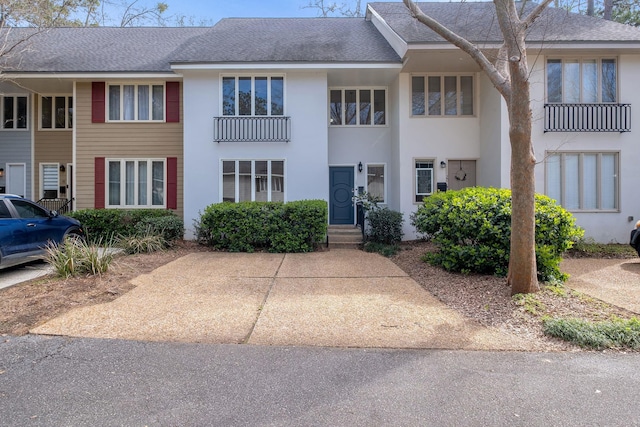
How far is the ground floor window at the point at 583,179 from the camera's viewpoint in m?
10.7

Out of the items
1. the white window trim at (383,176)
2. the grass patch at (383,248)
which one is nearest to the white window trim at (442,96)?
the white window trim at (383,176)

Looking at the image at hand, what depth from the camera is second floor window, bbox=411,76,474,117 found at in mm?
11894

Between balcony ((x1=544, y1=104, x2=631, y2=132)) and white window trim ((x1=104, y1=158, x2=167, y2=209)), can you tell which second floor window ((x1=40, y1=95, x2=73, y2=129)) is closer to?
white window trim ((x1=104, y1=158, x2=167, y2=209))

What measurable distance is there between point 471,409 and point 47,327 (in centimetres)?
467

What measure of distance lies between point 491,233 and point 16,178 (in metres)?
16.3

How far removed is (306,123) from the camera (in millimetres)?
11695

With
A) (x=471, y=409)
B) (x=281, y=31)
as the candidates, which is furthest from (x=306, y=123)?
(x=471, y=409)

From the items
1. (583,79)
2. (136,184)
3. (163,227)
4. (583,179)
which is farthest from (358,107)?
(136,184)

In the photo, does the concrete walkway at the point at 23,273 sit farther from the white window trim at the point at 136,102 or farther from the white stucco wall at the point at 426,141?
the white stucco wall at the point at 426,141

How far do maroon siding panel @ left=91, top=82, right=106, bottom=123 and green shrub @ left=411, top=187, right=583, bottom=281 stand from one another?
11.5 metres

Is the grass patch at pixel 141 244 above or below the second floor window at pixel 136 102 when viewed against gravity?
below

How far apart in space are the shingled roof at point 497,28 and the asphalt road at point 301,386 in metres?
8.50

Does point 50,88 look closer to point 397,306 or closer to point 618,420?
point 397,306

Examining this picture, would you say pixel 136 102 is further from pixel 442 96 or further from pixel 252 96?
pixel 442 96
